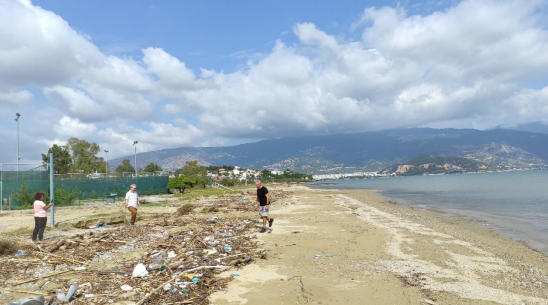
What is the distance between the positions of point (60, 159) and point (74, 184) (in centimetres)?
3220

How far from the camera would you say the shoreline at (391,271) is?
629cm

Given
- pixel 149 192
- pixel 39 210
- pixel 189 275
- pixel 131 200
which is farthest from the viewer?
pixel 149 192

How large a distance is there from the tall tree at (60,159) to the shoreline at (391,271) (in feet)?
196

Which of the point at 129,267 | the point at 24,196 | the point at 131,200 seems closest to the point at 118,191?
the point at 24,196

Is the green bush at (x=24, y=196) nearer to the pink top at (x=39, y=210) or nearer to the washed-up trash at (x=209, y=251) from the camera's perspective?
the pink top at (x=39, y=210)

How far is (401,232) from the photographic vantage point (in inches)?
541

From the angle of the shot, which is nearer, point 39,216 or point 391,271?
point 391,271

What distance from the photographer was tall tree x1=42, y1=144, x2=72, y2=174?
2376 inches

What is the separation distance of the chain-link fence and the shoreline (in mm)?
22284

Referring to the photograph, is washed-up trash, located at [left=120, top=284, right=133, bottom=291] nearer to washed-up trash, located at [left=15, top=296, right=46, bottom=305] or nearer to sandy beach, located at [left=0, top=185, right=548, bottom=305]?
sandy beach, located at [left=0, top=185, right=548, bottom=305]

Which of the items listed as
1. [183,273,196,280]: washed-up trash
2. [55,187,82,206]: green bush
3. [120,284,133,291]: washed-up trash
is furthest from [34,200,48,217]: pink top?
[55,187,82,206]: green bush

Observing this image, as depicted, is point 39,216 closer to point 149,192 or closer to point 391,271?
point 391,271

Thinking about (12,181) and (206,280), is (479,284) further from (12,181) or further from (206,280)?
(12,181)

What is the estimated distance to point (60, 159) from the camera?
200 ft
